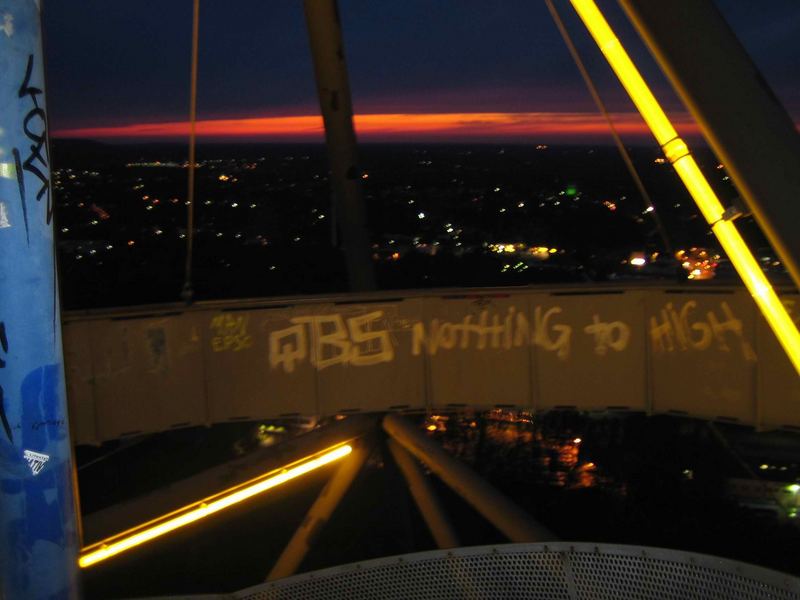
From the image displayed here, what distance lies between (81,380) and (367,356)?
3.91 metres

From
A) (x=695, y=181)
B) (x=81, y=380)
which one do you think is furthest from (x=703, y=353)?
(x=81, y=380)

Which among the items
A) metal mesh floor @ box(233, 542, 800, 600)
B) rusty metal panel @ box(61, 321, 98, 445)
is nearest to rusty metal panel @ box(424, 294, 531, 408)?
rusty metal panel @ box(61, 321, 98, 445)

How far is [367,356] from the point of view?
528 inches

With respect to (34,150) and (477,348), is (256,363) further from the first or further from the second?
(34,150)

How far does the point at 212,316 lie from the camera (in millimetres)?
12938

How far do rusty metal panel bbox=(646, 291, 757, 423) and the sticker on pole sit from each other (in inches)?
367

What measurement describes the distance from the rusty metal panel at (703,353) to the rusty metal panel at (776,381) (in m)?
0.12

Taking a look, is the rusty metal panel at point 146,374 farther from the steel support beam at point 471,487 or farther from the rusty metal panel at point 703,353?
the rusty metal panel at point 703,353

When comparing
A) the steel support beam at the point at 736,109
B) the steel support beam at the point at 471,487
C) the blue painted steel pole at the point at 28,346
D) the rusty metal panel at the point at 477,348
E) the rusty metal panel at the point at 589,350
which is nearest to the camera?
the blue painted steel pole at the point at 28,346

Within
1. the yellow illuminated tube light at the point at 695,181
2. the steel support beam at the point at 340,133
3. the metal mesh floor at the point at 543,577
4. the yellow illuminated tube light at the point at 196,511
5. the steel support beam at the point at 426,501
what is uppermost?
the steel support beam at the point at 340,133

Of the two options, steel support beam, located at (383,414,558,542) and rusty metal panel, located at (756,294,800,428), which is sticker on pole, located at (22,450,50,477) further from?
rusty metal panel, located at (756,294,800,428)

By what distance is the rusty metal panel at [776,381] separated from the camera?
11422 millimetres

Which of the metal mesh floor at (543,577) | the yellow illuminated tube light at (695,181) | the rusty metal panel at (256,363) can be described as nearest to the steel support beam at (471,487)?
the rusty metal panel at (256,363)

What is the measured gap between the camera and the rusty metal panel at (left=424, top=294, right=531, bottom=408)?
13.2 m
